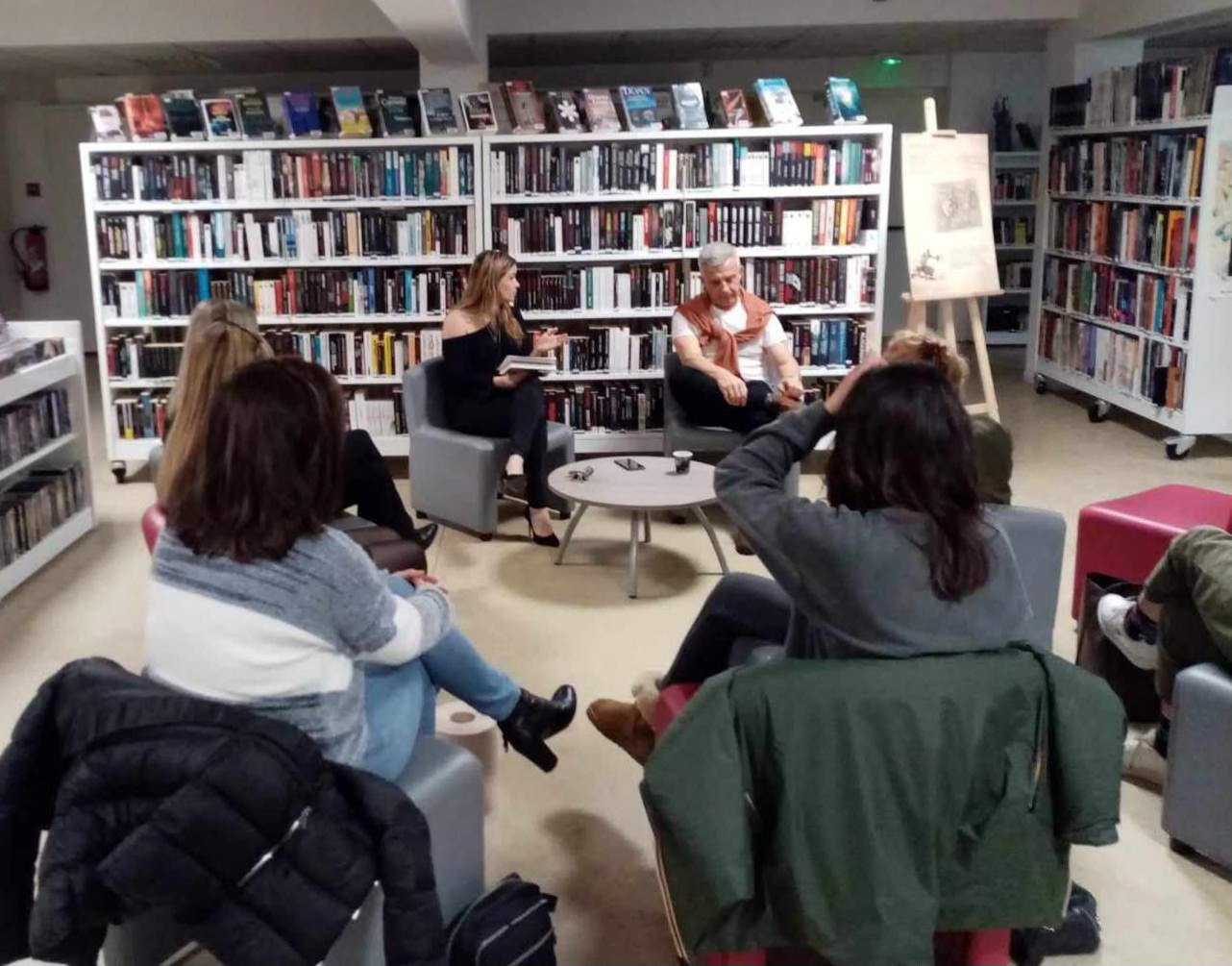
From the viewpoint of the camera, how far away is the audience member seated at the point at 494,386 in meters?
4.69

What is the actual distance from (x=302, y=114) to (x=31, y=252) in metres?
5.33

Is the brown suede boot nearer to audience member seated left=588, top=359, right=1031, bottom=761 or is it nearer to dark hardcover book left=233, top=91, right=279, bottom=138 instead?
audience member seated left=588, top=359, right=1031, bottom=761

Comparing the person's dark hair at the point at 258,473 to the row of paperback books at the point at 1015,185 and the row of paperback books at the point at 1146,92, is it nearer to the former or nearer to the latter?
the row of paperback books at the point at 1146,92

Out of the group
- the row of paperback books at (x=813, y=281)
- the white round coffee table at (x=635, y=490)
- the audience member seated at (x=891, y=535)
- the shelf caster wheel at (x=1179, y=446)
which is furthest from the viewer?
the shelf caster wheel at (x=1179, y=446)

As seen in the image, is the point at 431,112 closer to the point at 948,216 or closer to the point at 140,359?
the point at 140,359

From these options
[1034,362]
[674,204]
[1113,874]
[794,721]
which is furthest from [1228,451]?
[794,721]

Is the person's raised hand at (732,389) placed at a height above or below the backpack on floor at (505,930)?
above

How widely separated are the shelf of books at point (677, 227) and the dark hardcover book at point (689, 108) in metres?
0.10

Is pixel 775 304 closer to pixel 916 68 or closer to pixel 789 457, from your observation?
pixel 789 457

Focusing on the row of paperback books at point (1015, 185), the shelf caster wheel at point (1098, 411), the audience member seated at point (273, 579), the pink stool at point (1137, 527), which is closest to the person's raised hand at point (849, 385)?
the audience member seated at point (273, 579)

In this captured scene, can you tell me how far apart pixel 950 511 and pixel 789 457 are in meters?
0.39

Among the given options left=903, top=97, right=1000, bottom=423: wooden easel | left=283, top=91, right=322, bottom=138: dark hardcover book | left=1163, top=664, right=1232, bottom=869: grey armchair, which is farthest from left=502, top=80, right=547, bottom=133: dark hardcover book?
left=1163, top=664, right=1232, bottom=869: grey armchair

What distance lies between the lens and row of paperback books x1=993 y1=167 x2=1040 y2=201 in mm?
9383

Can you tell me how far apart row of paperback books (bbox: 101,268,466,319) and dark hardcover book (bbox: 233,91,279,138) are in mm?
687
